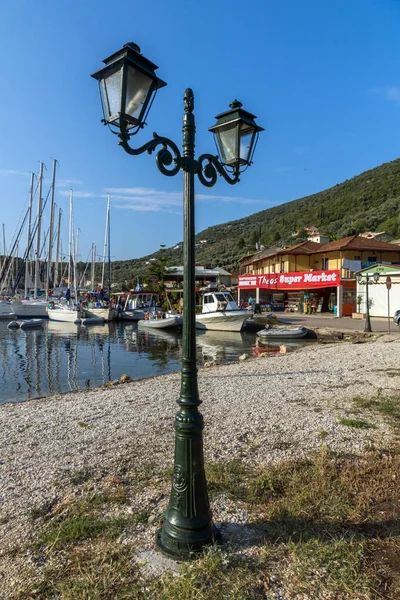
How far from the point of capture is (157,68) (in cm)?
306

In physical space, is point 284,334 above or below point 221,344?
above

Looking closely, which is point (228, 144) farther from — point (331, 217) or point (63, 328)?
point (331, 217)

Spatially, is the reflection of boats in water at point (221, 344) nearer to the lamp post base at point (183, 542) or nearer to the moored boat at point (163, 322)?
the moored boat at point (163, 322)

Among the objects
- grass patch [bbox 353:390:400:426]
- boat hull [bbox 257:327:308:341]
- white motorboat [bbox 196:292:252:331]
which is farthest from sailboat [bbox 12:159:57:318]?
grass patch [bbox 353:390:400:426]

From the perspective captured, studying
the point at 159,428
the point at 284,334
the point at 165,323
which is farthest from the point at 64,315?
the point at 159,428

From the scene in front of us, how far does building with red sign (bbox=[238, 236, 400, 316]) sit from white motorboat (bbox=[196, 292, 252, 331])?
28.2 ft

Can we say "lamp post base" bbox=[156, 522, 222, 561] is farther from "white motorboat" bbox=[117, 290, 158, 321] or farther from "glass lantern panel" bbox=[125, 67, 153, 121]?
"white motorboat" bbox=[117, 290, 158, 321]

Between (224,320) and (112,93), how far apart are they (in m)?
26.5

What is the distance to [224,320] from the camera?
29.2 metres

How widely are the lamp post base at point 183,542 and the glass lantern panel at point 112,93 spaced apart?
3.08m

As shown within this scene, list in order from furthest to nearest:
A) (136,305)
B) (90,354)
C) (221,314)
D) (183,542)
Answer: (136,305)
(221,314)
(90,354)
(183,542)

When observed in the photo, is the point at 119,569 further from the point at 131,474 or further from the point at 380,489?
the point at 380,489

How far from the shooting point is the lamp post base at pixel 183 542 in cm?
281

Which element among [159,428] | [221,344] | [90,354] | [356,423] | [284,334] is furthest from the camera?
[221,344]
